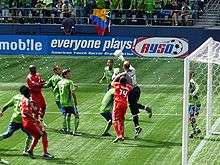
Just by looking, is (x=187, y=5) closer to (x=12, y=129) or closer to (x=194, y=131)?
(x=194, y=131)

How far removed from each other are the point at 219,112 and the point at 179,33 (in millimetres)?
15346

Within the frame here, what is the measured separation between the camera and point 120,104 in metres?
19.9

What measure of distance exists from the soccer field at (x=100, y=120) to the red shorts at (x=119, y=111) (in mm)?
796

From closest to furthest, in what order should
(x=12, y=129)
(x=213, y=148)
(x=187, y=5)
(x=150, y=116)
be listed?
(x=12, y=129)
(x=213, y=148)
(x=150, y=116)
(x=187, y=5)

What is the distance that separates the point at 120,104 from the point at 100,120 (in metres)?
3.87

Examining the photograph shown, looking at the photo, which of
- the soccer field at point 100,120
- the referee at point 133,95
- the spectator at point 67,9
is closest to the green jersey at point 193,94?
the soccer field at point 100,120

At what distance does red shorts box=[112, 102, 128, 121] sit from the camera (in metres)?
19.8

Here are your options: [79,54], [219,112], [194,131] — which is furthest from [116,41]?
[194,131]

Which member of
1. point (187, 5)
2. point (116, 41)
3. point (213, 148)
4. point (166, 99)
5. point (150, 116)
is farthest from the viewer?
point (187, 5)

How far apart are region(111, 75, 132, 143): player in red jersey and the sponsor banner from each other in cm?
1843

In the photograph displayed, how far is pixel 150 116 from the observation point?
76.4 feet

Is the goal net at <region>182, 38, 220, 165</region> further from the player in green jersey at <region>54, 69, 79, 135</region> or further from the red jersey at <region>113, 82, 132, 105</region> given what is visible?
the player in green jersey at <region>54, 69, 79, 135</region>

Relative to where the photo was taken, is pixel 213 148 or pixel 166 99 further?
pixel 166 99

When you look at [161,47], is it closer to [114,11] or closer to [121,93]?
[114,11]
